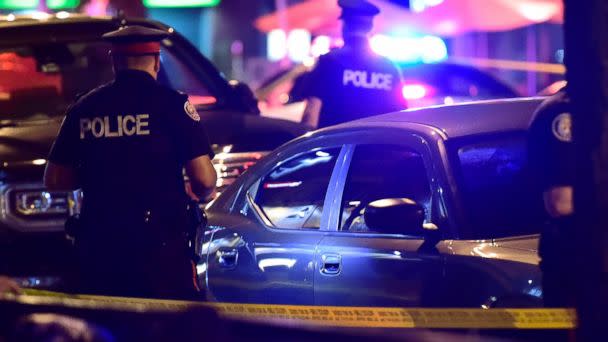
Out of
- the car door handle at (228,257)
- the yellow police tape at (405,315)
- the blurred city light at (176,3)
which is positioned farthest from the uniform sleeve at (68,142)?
the blurred city light at (176,3)

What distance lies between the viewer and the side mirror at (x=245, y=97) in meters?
8.95

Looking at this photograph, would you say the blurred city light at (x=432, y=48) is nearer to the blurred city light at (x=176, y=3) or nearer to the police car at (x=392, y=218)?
the blurred city light at (x=176, y=3)

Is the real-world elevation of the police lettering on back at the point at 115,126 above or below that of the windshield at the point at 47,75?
above

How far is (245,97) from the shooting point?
29.6 ft

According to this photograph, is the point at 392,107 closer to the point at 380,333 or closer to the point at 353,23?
the point at 353,23

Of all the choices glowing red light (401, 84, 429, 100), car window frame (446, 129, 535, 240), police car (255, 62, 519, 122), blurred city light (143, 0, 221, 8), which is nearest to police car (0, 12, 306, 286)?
car window frame (446, 129, 535, 240)

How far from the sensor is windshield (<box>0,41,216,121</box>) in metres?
8.27

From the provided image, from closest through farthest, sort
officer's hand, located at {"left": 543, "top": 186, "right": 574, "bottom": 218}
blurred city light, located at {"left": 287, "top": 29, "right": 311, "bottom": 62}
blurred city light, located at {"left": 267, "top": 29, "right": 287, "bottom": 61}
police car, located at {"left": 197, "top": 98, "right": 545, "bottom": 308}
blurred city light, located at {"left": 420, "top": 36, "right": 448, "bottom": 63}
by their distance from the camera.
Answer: officer's hand, located at {"left": 543, "top": 186, "right": 574, "bottom": 218}
police car, located at {"left": 197, "top": 98, "right": 545, "bottom": 308}
blurred city light, located at {"left": 420, "top": 36, "right": 448, "bottom": 63}
blurred city light, located at {"left": 287, "top": 29, "right": 311, "bottom": 62}
blurred city light, located at {"left": 267, "top": 29, "right": 287, "bottom": 61}

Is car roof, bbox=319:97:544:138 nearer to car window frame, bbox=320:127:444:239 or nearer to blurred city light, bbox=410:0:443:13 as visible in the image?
car window frame, bbox=320:127:444:239

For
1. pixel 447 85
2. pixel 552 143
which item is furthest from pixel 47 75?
pixel 447 85

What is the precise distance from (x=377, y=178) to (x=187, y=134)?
0.84m

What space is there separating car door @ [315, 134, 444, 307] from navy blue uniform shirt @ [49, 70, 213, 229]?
0.65 m

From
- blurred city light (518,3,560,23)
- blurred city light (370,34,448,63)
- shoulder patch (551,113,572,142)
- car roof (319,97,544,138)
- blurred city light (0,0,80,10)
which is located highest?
shoulder patch (551,113,572,142)

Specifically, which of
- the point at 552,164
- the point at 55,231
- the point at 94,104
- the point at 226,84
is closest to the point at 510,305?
the point at 552,164
